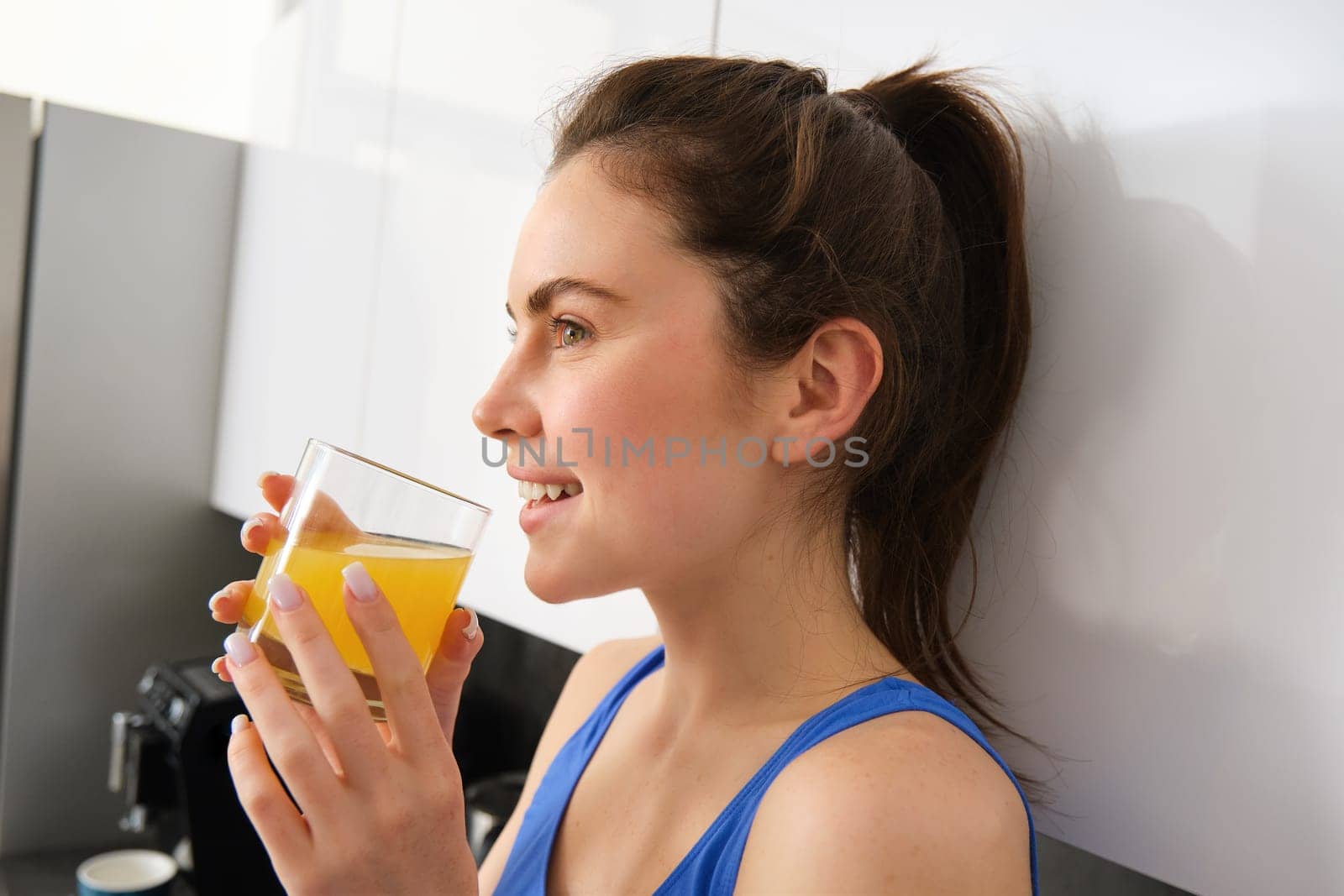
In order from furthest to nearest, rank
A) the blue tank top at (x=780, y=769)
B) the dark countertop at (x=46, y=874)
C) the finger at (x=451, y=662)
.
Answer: the dark countertop at (x=46, y=874) → the finger at (x=451, y=662) → the blue tank top at (x=780, y=769)

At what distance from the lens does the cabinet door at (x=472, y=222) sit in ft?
3.91

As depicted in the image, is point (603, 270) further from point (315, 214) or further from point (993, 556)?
point (315, 214)

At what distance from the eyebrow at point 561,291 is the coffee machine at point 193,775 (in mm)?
1263

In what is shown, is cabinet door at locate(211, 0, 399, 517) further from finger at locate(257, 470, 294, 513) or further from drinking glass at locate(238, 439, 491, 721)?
drinking glass at locate(238, 439, 491, 721)

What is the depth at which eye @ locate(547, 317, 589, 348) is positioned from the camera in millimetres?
798

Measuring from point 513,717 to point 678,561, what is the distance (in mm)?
1337

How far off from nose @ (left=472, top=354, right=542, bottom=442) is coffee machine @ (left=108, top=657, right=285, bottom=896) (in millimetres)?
1211

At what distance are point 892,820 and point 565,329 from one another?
→ 1.37 ft

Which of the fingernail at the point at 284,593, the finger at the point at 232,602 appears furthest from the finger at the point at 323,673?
the finger at the point at 232,602

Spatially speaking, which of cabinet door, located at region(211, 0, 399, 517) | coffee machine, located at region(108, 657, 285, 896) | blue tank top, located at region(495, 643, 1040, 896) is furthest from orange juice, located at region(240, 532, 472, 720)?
coffee machine, located at region(108, 657, 285, 896)

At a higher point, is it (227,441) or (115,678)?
(227,441)

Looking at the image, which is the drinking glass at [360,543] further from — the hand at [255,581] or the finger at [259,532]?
the finger at [259,532]

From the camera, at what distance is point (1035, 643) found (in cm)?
80

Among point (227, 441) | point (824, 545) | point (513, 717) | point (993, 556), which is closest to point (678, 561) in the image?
point (824, 545)
